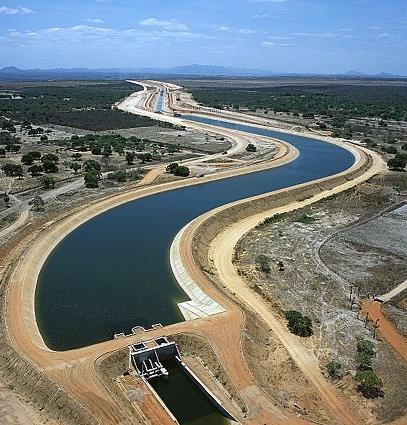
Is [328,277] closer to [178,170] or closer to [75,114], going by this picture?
[178,170]

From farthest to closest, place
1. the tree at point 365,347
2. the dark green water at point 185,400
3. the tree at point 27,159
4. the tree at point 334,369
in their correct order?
the tree at point 27,159 → the tree at point 365,347 → the tree at point 334,369 → the dark green water at point 185,400

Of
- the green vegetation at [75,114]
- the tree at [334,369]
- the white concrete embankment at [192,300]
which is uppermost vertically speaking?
the green vegetation at [75,114]

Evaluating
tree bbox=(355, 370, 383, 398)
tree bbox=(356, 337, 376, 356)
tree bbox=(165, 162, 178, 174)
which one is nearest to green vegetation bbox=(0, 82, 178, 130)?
tree bbox=(165, 162, 178, 174)

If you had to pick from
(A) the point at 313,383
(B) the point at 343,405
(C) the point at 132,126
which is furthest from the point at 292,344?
(C) the point at 132,126

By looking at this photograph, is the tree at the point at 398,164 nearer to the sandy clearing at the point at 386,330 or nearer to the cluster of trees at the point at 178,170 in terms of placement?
the cluster of trees at the point at 178,170

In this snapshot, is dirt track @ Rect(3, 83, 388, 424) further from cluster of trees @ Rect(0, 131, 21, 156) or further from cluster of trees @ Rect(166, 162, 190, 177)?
cluster of trees @ Rect(0, 131, 21, 156)

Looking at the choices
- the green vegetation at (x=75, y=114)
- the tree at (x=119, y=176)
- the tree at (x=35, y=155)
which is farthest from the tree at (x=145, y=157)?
the green vegetation at (x=75, y=114)
